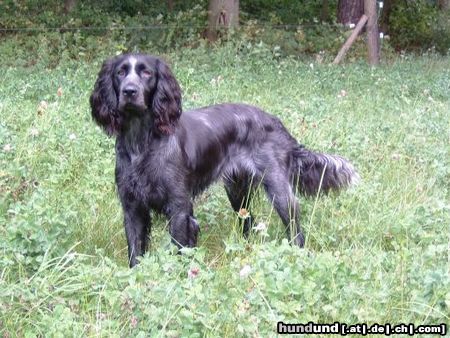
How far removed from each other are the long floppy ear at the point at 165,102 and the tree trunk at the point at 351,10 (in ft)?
49.8

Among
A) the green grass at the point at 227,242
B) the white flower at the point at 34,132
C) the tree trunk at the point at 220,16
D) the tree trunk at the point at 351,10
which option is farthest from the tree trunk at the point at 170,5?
the white flower at the point at 34,132

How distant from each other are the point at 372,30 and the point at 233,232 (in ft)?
36.8

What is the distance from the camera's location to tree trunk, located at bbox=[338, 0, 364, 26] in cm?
1878

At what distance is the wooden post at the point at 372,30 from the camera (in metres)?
14.4

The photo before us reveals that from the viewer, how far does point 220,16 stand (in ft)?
49.5

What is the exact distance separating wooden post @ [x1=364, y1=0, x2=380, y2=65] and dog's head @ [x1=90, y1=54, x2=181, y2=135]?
1083 centimetres

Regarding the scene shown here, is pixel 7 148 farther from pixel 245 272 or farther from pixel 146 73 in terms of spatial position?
pixel 245 272

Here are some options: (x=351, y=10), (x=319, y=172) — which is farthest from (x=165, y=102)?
(x=351, y=10)

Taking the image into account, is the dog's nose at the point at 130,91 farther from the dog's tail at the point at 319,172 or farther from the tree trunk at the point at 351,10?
the tree trunk at the point at 351,10

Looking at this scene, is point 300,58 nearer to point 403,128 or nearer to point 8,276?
point 403,128

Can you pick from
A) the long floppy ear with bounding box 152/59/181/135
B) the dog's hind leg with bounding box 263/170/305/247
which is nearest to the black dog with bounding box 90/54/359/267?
the long floppy ear with bounding box 152/59/181/135

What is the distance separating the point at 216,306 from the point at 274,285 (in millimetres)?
266

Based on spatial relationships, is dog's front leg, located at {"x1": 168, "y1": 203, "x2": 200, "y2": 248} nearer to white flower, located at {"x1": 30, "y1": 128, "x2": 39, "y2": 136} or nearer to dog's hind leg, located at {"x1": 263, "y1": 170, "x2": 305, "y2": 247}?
dog's hind leg, located at {"x1": 263, "y1": 170, "x2": 305, "y2": 247}

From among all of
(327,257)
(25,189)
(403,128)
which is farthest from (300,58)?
(327,257)
